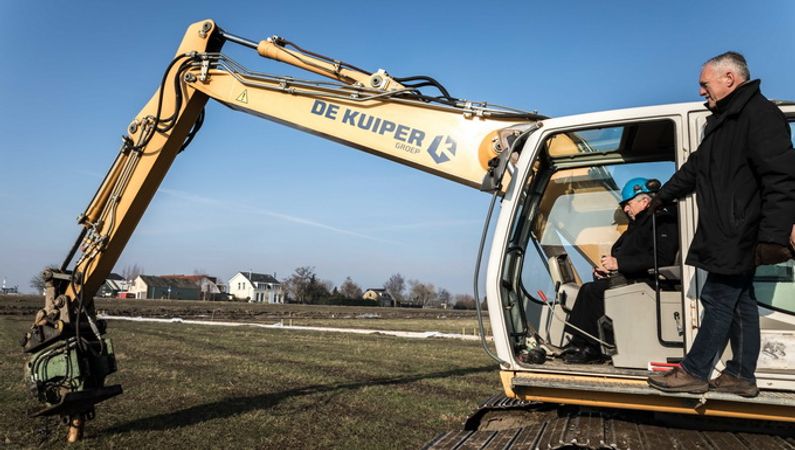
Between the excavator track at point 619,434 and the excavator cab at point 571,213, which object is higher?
the excavator cab at point 571,213

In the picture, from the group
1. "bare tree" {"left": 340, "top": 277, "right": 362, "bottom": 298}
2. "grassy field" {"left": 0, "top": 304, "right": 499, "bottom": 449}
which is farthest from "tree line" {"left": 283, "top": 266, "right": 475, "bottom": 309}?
"grassy field" {"left": 0, "top": 304, "right": 499, "bottom": 449}

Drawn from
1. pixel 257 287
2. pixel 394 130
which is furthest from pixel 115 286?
pixel 394 130

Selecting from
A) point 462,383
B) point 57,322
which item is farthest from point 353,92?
point 462,383

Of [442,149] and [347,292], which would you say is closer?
[442,149]

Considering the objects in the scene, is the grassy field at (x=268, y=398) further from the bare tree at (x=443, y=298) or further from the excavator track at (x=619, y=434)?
the bare tree at (x=443, y=298)

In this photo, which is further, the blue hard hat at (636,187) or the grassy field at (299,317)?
the grassy field at (299,317)

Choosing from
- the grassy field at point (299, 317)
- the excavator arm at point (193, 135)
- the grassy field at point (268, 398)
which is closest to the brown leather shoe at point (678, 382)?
the excavator arm at point (193, 135)

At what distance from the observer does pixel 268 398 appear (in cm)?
920

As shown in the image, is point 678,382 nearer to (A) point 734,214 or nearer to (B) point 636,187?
(A) point 734,214

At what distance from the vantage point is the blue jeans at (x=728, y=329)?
3314mm

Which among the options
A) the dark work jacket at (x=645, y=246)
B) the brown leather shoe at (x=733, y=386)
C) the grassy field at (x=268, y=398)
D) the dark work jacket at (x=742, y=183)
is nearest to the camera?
the dark work jacket at (x=742, y=183)

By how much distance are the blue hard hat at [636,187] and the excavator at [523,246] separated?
0.14m

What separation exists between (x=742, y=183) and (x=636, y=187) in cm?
129

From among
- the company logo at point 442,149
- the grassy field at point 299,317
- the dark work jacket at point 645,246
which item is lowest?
the grassy field at point 299,317
